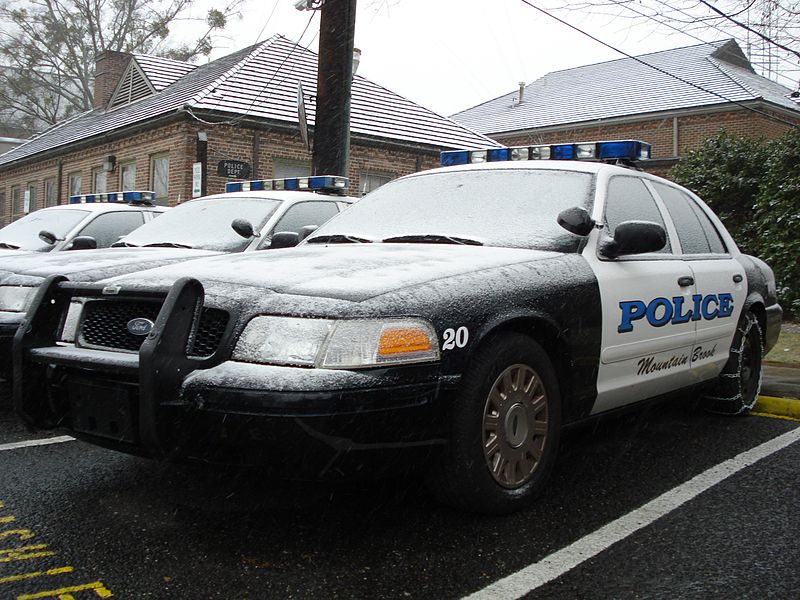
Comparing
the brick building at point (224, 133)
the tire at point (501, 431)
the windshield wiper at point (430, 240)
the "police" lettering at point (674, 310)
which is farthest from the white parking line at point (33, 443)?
the brick building at point (224, 133)

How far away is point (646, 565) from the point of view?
288cm

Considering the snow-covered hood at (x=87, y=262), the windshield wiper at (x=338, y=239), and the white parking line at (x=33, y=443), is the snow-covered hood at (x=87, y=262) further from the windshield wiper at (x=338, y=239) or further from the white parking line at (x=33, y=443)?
the windshield wiper at (x=338, y=239)

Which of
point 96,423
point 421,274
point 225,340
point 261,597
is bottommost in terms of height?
point 261,597

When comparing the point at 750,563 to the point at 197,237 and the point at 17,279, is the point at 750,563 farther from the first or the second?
the point at 197,237

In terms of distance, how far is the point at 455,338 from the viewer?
9.71 feet

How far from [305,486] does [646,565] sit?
1516mm

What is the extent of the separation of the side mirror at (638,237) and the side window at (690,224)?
3.22 feet

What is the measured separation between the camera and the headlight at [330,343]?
2.76 metres

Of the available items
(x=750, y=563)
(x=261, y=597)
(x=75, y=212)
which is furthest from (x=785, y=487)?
(x=75, y=212)

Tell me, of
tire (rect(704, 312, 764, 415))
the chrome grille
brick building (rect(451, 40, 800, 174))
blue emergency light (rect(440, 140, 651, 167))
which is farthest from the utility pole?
Result: brick building (rect(451, 40, 800, 174))

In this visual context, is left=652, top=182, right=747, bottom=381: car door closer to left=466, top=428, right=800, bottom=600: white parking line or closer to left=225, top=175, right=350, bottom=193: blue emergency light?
left=466, top=428, right=800, bottom=600: white parking line

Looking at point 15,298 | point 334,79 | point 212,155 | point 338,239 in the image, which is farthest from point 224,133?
point 338,239

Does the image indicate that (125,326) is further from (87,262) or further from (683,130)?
(683,130)

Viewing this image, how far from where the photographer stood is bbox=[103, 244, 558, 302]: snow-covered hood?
297 cm
